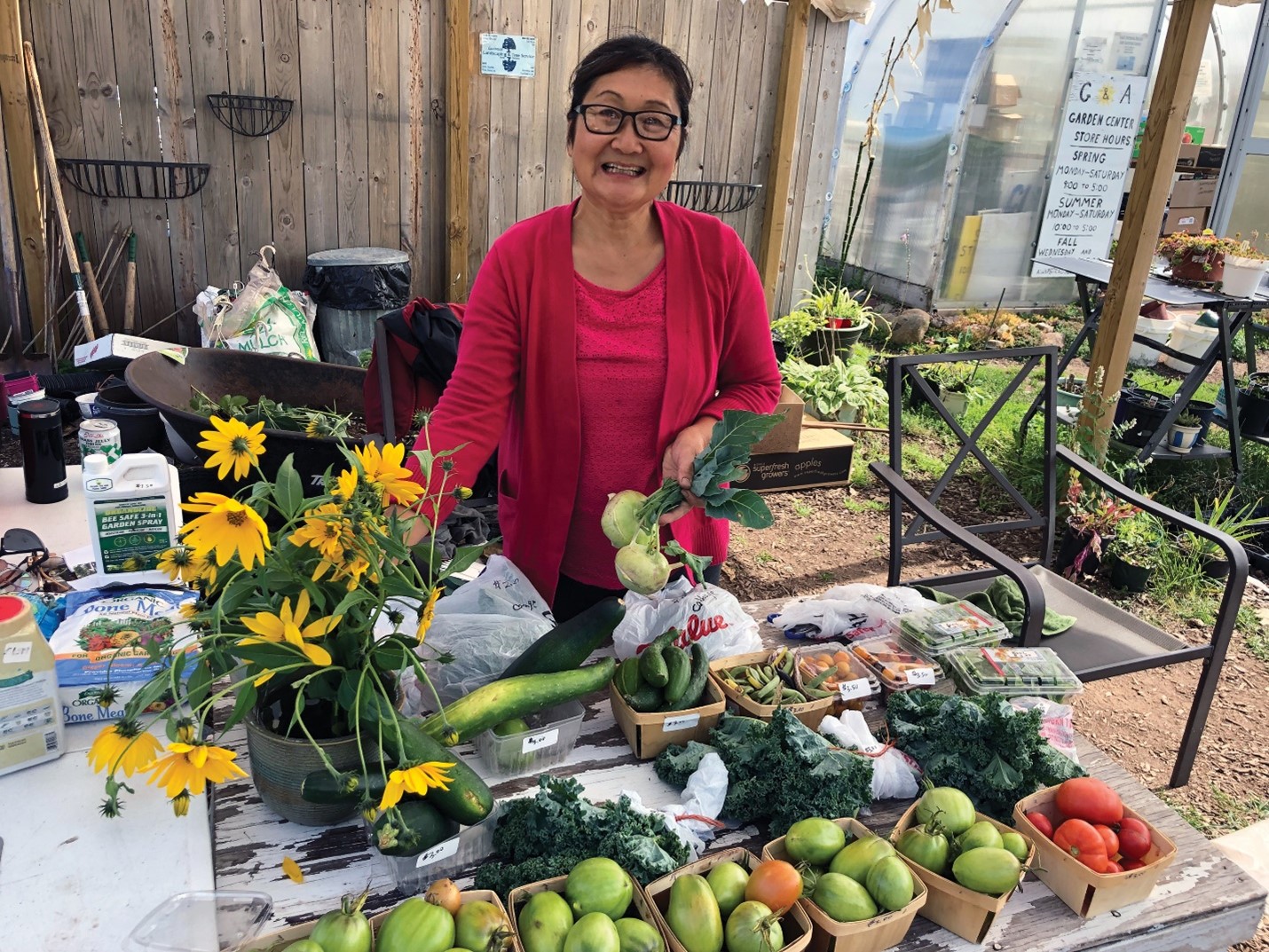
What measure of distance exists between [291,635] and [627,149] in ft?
4.17

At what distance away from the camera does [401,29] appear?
5.55 m

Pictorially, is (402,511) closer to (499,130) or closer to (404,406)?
(404,406)

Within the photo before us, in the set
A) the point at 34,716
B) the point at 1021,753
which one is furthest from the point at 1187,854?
the point at 34,716

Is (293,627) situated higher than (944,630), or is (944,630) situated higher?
(293,627)

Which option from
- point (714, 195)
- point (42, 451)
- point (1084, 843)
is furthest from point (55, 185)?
point (1084, 843)

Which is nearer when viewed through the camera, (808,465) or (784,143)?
(808,465)

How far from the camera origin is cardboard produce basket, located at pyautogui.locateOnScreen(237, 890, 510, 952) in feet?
3.85

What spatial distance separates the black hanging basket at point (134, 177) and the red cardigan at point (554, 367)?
4116mm

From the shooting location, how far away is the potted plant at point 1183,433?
17.8 feet

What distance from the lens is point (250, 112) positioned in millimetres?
5371

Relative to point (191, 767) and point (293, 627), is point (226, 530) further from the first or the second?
point (191, 767)

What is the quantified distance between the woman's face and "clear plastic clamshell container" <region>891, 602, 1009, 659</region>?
1.13 meters

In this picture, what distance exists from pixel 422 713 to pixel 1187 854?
1.40 m

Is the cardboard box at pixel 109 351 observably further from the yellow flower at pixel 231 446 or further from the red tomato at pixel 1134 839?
the red tomato at pixel 1134 839
